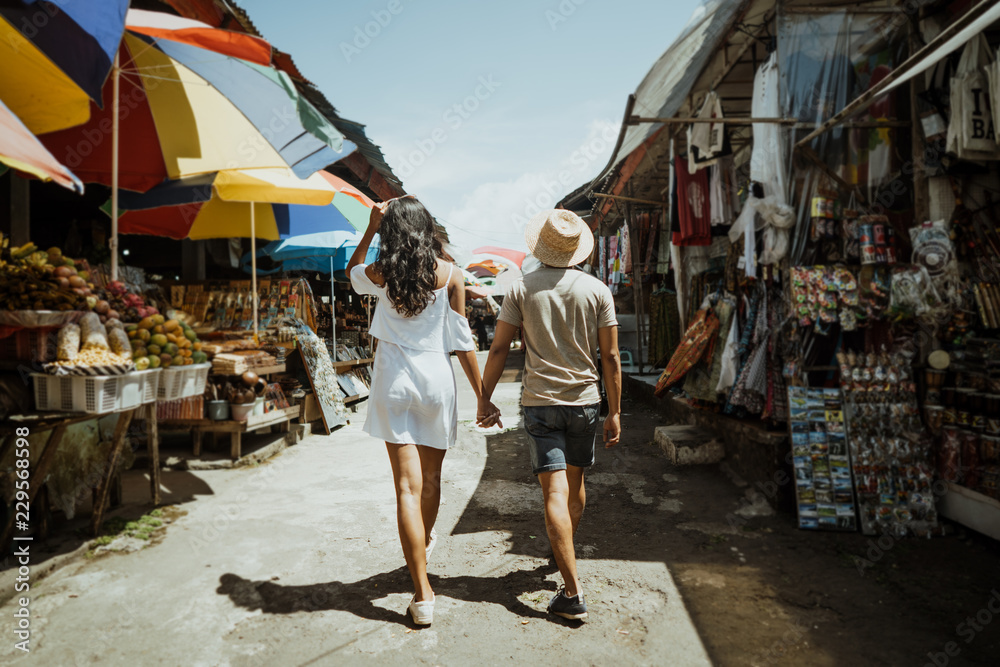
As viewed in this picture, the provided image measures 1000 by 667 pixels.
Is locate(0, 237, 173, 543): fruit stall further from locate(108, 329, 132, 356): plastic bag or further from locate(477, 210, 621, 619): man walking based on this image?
locate(477, 210, 621, 619): man walking

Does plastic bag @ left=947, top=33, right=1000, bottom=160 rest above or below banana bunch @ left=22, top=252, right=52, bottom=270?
above

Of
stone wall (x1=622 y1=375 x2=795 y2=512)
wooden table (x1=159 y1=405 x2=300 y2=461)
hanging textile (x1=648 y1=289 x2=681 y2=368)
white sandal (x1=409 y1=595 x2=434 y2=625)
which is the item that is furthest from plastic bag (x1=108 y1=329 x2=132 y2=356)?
hanging textile (x1=648 y1=289 x2=681 y2=368)

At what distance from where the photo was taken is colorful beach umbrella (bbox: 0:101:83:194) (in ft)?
7.19

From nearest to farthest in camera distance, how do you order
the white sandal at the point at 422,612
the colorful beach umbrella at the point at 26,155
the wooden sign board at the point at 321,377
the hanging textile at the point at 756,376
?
the colorful beach umbrella at the point at 26,155
the white sandal at the point at 422,612
the hanging textile at the point at 756,376
the wooden sign board at the point at 321,377

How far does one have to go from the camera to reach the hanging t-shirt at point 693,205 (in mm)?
6121

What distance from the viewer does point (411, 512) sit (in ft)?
9.11

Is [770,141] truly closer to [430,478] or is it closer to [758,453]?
[758,453]

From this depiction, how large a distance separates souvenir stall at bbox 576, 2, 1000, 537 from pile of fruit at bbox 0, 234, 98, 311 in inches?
172

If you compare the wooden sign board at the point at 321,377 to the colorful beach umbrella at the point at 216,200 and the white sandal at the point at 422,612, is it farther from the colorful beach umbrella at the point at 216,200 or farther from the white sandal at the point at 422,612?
the white sandal at the point at 422,612

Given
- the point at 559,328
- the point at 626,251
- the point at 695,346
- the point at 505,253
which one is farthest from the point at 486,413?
the point at 505,253

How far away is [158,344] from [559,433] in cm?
284

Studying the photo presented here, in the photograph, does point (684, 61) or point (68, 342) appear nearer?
point (68, 342)

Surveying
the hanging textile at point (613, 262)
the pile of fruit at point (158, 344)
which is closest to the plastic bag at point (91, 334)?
the pile of fruit at point (158, 344)

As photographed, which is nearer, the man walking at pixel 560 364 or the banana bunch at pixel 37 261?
the man walking at pixel 560 364
